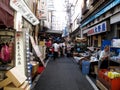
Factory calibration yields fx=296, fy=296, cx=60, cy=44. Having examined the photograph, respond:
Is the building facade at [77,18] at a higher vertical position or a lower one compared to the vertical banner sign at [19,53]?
higher

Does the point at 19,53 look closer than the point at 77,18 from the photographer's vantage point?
Yes

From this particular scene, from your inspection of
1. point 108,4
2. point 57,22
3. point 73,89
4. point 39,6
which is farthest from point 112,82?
point 57,22

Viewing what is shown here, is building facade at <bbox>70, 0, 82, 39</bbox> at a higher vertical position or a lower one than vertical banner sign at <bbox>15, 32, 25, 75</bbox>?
higher

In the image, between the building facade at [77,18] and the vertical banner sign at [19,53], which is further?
the building facade at [77,18]

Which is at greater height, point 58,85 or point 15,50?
point 15,50

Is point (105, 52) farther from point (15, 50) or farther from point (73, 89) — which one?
point (15, 50)

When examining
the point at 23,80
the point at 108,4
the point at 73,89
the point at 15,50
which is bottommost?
the point at 73,89

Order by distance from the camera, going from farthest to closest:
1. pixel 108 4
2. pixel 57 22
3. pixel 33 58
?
pixel 57 22 → pixel 108 4 → pixel 33 58

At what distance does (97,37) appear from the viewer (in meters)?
26.5

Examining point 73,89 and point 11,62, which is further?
point 73,89

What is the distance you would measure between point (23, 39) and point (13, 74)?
2.66 meters

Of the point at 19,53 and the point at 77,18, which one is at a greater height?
the point at 77,18

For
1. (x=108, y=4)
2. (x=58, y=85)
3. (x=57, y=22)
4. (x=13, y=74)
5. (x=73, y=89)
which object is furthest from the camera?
(x=57, y=22)

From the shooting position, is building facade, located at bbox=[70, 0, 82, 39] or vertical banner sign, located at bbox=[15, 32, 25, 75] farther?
building facade, located at bbox=[70, 0, 82, 39]
